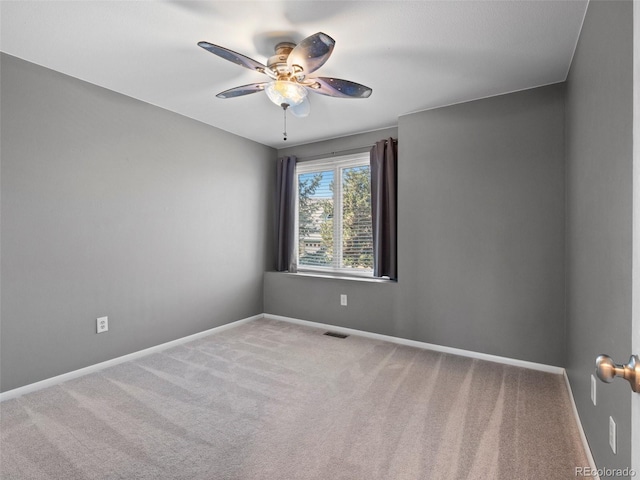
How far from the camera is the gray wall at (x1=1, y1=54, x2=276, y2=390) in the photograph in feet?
7.46

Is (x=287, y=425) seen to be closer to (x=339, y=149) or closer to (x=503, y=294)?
(x=503, y=294)

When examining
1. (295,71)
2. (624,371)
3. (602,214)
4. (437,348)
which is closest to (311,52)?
(295,71)

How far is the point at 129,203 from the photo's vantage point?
2924 mm

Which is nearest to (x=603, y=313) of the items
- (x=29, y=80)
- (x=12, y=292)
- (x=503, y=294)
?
(x=503, y=294)

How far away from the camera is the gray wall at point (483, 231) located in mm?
2635

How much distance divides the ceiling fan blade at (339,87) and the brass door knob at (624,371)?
192 cm

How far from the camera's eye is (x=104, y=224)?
108 inches

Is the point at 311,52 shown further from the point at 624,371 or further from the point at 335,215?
the point at 335,215

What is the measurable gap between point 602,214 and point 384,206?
2.27m

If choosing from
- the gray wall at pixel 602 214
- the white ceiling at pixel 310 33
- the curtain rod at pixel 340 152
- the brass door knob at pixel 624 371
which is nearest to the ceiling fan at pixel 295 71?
the white ceiling at pixel 310 33

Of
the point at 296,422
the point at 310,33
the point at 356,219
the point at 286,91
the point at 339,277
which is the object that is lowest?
the point at 296,422

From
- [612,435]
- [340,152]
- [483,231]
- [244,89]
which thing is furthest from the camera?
[340,152]

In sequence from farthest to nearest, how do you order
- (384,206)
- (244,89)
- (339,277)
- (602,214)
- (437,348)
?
(339,277) → (384,206) → (437,348) → (244,89) → (602,214)

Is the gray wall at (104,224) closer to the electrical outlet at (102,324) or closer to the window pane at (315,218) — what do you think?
the electrical outlet at (102,324)
